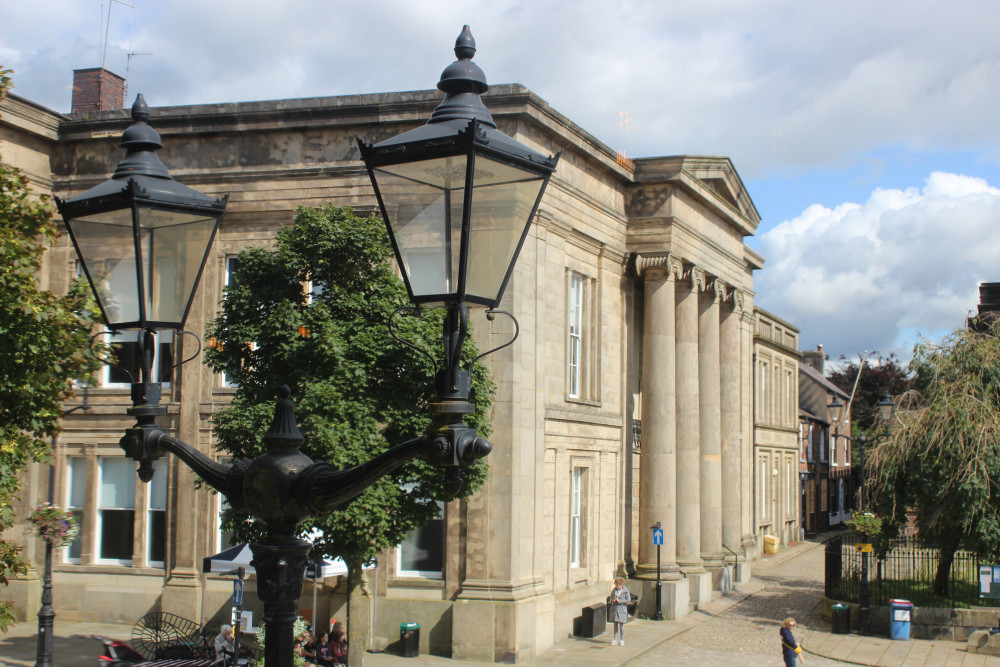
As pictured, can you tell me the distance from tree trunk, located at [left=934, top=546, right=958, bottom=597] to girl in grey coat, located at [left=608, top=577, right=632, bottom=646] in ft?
25.8

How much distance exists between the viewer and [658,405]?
1052 inches

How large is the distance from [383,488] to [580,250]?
1099 centimetres

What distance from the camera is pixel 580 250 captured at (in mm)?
24750

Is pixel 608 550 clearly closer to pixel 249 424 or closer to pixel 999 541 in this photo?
pixel 999 541

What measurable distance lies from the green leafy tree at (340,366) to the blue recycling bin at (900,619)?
12244 millimetres

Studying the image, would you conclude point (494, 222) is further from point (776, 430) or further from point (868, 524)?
point (776, 430)

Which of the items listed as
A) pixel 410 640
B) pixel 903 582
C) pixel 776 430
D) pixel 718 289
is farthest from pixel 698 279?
pixel 776 430

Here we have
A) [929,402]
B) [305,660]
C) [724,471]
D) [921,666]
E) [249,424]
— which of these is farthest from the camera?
[724,471]

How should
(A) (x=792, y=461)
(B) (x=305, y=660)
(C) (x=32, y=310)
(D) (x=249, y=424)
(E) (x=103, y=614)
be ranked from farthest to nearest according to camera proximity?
(A) (x=792, y=461) → (E) (x=103, y=614) → (B) (x=305, y=660) → (D) (x=249, y=424) → (C) (x=32, y=310)

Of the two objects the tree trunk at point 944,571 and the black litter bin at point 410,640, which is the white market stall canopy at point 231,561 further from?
the tree trunk at point 944,571

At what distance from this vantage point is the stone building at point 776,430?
42372 mm

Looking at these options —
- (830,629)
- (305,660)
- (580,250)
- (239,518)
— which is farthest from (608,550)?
(239,518)

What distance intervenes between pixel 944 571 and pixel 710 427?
25.3 ft

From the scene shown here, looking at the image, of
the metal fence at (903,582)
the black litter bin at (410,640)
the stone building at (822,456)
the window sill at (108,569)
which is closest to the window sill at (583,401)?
the black litter bin at (410,640)
